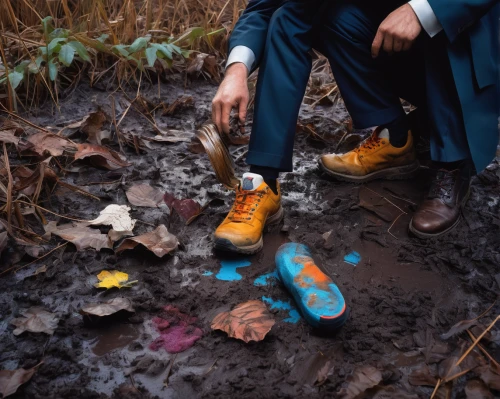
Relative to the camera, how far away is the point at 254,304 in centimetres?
142

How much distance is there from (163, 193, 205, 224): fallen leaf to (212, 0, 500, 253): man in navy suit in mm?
177

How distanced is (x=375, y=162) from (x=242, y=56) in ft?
2.38

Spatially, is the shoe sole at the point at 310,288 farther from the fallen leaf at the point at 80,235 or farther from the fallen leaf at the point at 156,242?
the fallen leaf at the point at 80,235

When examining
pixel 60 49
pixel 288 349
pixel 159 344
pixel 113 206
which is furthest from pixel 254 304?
pixel 60 49

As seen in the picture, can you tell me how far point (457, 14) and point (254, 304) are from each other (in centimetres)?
103

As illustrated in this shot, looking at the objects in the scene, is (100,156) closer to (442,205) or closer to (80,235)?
(80,235)

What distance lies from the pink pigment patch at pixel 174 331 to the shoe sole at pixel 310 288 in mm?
283

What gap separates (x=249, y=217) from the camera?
5.66 feet

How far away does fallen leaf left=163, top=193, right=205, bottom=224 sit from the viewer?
1866 millimetres

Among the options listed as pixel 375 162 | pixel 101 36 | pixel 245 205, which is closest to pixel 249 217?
pixel 245 205

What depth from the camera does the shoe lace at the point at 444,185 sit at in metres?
1.83

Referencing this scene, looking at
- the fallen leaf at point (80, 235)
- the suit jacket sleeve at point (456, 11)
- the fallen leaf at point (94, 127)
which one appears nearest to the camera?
the suit jacket sleeve at point (456, 11)

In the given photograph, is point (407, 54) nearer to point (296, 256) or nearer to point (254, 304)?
point (296, 256)

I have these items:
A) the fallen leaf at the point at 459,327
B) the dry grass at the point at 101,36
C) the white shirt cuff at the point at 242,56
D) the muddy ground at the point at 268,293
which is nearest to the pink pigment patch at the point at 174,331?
the muddy ground at the point at 268,293
